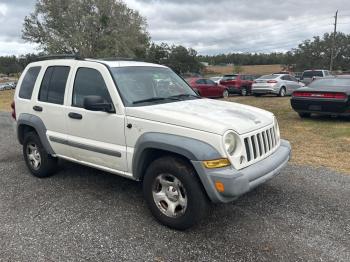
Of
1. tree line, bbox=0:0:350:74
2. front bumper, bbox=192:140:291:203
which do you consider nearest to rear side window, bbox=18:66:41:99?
front bumper, bbox=192:140:291:203

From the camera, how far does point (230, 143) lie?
147 inches

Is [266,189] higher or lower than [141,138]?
lower

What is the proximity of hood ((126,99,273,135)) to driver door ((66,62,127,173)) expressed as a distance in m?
0.32

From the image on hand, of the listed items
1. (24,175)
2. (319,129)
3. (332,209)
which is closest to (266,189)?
(332,209)

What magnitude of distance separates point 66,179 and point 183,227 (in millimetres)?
2620

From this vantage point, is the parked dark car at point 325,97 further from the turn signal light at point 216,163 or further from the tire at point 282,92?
the tire at point 282,92

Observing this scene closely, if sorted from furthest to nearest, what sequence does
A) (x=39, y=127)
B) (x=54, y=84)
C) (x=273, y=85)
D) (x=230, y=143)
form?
1. (x=273, y=85)
2. (x=39, y=127)
3. (x=54, y=84)
4. (x=230, y=143)

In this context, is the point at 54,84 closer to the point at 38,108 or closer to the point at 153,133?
the point at 38,108

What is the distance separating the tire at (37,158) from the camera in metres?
5.66

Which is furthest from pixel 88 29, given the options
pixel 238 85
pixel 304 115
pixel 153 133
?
pixel 153 133

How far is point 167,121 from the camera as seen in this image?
3.91 m

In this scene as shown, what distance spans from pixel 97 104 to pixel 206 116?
4.21ft

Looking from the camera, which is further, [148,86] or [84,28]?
[84,28]

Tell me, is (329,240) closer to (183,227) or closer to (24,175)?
(183,227)
